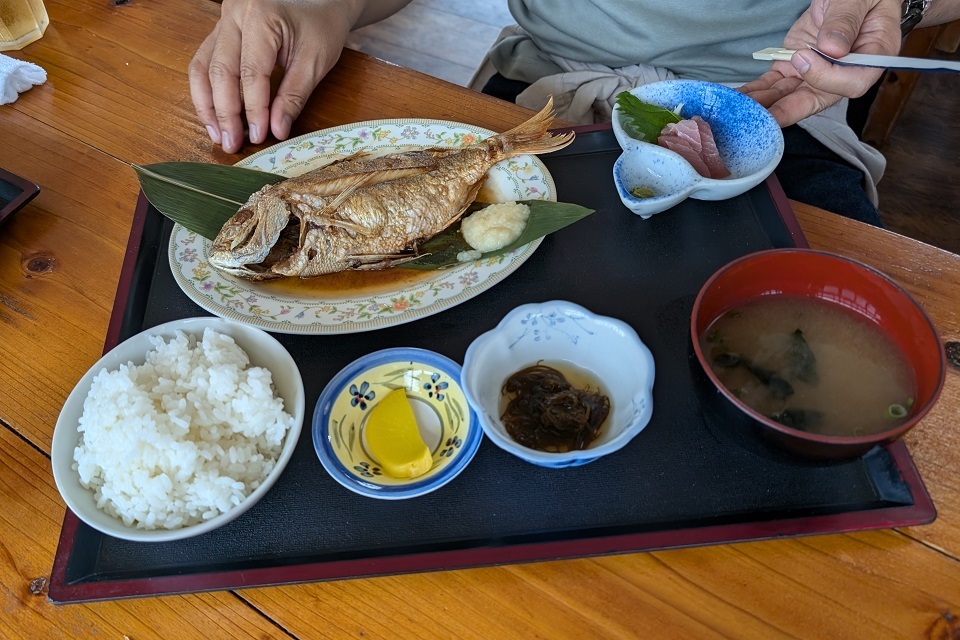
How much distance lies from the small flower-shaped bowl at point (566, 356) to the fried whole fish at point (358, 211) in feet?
1.39

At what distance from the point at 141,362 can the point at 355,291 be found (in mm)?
424

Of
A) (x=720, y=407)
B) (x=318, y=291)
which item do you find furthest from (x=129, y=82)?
(x=720, y=407)

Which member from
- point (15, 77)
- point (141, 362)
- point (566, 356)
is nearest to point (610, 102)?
point (566, 356)

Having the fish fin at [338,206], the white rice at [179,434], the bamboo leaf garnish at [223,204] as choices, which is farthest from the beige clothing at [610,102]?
the white rice at [179,434]

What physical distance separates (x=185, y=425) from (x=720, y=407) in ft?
2.59

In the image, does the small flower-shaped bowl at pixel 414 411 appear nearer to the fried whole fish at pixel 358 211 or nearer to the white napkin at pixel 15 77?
the fried whole fish at pixel 358 211

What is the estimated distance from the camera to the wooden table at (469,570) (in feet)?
2.93

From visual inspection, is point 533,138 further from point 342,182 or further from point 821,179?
point 821,179

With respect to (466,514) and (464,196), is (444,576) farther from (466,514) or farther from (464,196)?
(464,196)

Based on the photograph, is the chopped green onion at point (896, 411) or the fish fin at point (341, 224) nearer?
the chopped green onion at point (896, 411)

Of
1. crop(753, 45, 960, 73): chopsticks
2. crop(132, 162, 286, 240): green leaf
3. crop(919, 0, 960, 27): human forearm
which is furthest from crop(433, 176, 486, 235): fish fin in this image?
crop(919, 0, 960, 27): human forearm

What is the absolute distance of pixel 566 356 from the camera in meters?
1.12

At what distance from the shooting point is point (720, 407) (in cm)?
93

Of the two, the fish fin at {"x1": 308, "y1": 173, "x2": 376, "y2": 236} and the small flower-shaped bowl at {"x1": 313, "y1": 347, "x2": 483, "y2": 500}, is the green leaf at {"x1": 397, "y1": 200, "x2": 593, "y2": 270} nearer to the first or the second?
the fish fin at {"x1": 308, "y1": 173, "x2": 376, "y2": 236}
